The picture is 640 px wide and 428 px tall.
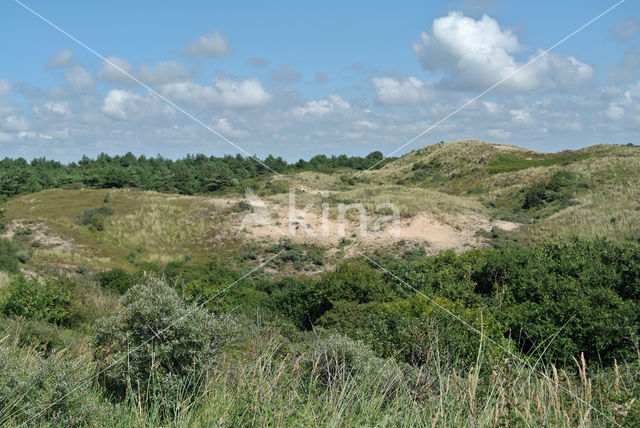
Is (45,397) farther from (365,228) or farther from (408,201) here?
(408,201)

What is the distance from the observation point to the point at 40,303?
37.0 feet

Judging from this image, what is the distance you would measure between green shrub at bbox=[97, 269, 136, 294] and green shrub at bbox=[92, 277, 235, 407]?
11.7 m

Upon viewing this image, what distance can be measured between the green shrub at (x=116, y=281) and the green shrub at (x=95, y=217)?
47.5 ft

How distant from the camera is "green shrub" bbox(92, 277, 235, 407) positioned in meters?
4.79

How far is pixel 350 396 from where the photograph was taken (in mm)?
3844

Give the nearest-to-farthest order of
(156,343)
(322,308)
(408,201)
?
1. (156,343)
2. (322,308)
3. (408,201)

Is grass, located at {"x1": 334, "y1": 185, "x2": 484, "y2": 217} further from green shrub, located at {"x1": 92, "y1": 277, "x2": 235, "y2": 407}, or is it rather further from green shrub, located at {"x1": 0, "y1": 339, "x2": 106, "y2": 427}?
green shrub, located at {"x1": 0, "y1": 339, "x2": 106, "y2": 427}

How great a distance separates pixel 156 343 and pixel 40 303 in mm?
7772

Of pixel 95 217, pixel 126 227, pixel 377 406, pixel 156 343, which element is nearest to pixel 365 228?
pixel 126 227

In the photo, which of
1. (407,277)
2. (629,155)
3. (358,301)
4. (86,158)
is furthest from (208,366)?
(86,158)

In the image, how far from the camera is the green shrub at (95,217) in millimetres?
31219

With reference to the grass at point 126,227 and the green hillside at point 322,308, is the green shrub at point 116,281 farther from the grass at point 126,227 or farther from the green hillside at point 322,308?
the grass at point 126,227

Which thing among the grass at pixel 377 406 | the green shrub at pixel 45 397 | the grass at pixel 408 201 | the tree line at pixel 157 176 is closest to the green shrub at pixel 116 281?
the green shrub at pixel 45 397

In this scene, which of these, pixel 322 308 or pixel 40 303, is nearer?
pixel 40 303
